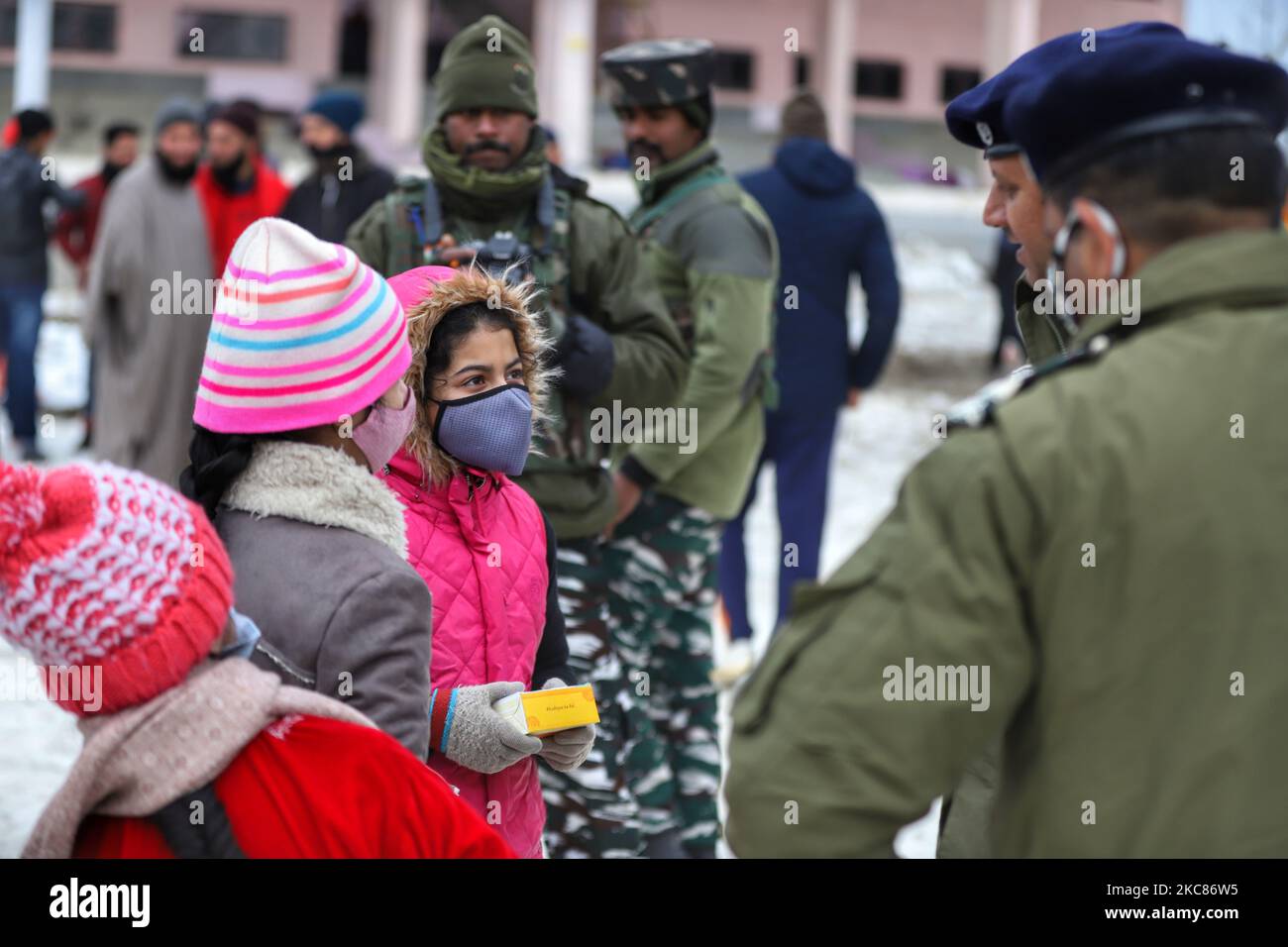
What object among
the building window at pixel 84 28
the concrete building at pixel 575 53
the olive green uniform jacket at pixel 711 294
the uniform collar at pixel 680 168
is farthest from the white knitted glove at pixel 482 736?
the building window at pixel 84 28

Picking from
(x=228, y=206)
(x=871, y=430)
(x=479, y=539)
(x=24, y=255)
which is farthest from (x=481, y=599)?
(x=871, y=430)

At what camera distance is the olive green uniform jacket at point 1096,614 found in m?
1.51

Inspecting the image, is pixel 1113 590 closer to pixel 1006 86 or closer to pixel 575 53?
pixel 1006 86

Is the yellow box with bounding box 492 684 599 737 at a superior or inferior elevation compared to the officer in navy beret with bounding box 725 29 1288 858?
inferior

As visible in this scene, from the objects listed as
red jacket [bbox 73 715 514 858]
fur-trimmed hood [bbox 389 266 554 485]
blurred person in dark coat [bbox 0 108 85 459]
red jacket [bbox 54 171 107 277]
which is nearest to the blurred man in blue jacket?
fur-trimmed hood [bbox 389 266 554 485]

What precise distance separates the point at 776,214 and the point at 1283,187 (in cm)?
478

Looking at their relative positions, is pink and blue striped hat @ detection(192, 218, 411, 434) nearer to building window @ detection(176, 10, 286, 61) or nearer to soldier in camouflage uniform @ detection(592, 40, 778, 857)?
soldier in camouflage uniform @ detection(592, 40, 778, 857)

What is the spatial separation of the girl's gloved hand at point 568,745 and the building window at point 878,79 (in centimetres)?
3185

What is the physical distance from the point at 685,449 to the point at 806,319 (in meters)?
2.07

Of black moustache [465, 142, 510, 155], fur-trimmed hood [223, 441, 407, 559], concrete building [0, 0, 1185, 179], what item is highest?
concrete building [0, 0, 1185, 179]

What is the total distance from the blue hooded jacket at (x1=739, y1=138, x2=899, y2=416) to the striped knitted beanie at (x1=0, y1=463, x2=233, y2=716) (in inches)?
189

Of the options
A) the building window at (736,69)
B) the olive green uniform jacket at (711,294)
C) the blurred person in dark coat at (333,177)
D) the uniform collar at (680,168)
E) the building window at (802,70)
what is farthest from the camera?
the building window at (802,70)

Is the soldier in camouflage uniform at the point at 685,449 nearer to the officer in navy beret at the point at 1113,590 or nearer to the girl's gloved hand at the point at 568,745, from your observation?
the girl's gloved hand at the point at 568,745

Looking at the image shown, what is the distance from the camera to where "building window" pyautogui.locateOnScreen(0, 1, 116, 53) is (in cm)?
2975
